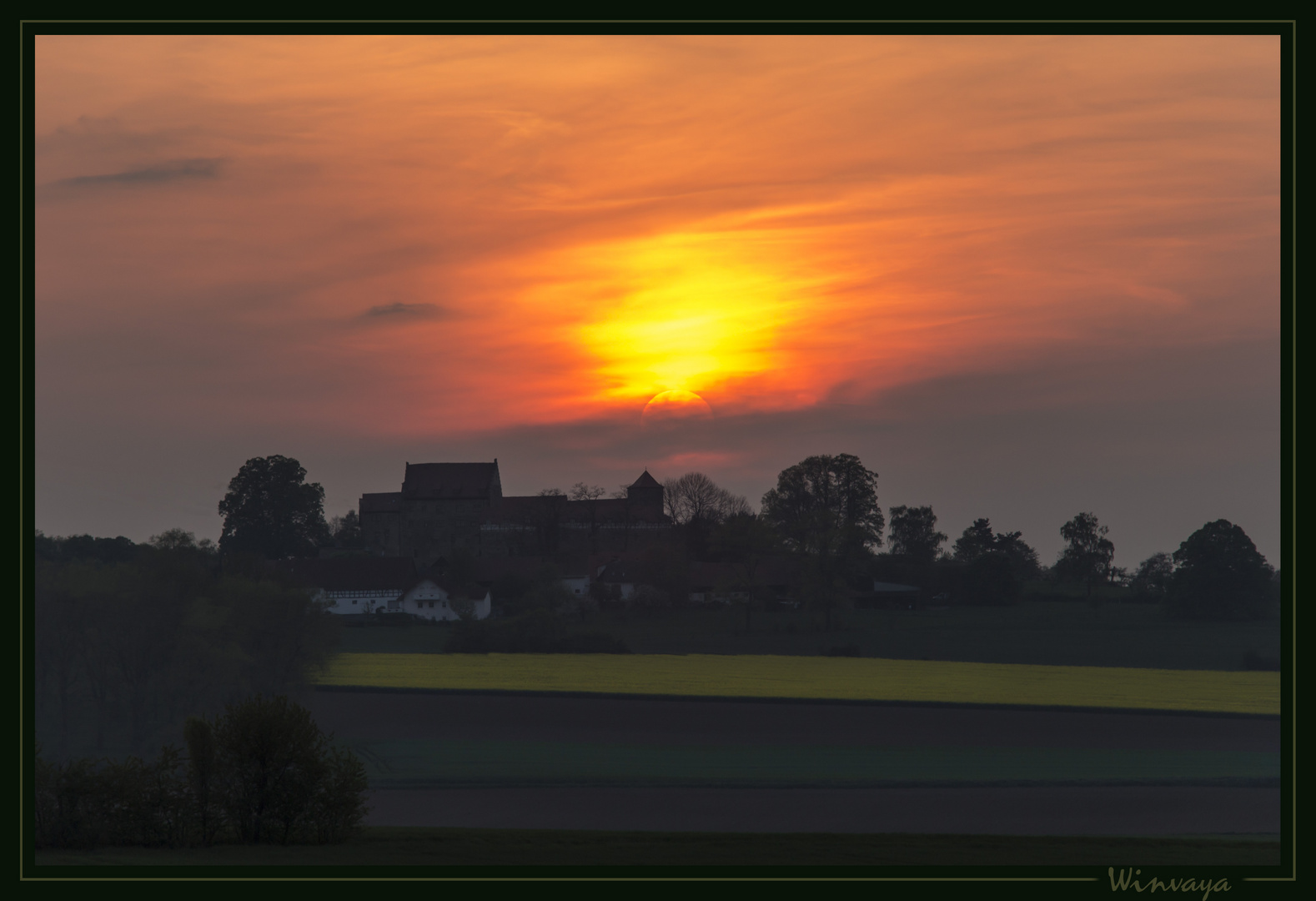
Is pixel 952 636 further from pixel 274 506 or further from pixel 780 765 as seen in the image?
pixel 274 506

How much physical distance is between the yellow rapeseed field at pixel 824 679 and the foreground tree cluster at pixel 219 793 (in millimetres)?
28826

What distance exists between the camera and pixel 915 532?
4257 inches

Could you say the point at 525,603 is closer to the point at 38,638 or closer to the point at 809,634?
the point at 809,634

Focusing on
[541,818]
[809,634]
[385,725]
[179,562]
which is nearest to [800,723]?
[385,725]

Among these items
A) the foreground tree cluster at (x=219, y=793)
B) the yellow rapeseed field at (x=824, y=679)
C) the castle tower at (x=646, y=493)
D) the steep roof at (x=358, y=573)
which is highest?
the castle tower at (x=646, y=493)

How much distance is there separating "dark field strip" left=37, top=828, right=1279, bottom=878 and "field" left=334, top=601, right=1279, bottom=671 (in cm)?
4187

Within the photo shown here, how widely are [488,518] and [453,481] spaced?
34.3ft

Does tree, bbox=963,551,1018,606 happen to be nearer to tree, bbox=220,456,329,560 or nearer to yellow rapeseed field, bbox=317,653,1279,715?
yellow rapeseed field, bbox=317,653,1279,715

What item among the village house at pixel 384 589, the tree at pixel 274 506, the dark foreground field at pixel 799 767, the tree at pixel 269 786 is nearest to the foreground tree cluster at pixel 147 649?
the dark foreground field at pixel 799 767

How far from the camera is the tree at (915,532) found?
105294mm

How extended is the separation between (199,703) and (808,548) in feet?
140

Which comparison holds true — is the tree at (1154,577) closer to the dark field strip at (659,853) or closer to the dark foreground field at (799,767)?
the dark foreground field at (799,767)

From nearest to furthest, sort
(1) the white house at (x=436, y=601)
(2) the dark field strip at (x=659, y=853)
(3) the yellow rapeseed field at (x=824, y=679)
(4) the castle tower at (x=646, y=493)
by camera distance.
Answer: (2) the dark field strip at (x=659, y=853) → (3) the yellow rapeseed field at (x=824, y=679) → (1) the white house at (x=436, y=601) → (4) the castle tower at (x=646, y=493)

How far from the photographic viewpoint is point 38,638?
3750cm
